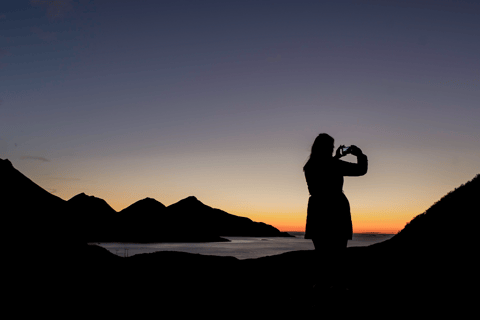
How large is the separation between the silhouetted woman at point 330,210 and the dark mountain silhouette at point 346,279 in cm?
19

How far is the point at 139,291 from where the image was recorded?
5.82 metres

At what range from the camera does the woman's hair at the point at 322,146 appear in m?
3.48

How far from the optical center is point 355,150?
342 cm

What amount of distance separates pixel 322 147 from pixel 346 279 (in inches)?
55.9

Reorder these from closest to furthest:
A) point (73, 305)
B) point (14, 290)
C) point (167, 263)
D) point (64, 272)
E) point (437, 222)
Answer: point (73, 305)
point (14, 290)
point (64, 272)
point (437, 222)
point (167, 263)

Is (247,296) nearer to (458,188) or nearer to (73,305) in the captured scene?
(73,305)

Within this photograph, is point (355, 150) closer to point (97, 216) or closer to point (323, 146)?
point (323, 146)

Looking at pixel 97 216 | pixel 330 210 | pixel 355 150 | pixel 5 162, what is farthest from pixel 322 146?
pixel 97 216

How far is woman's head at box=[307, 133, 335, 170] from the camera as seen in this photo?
3477mm

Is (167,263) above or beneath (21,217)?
beneath

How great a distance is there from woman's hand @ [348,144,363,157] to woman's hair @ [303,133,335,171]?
21 cm

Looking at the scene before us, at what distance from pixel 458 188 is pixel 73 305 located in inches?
368

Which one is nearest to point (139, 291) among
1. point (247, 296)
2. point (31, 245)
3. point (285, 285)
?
point (247, 296)

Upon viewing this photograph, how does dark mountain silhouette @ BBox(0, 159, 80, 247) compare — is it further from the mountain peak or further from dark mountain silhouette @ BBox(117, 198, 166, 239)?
dark mountain silhouette @ BBox(117, 198, 166, 239)
